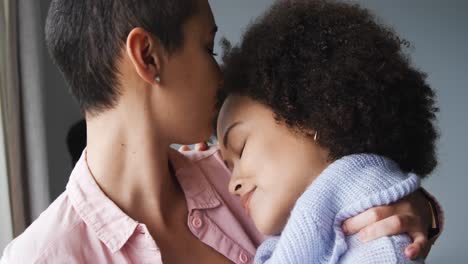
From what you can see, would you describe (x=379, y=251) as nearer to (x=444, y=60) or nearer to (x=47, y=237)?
(x=47, y=237)

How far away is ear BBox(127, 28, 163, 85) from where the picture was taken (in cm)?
89

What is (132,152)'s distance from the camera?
993 mm

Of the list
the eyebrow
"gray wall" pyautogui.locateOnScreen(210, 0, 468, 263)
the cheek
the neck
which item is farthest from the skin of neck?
"gray wall" pyautogui.locateOnScreen(210, 0, 468, 263)

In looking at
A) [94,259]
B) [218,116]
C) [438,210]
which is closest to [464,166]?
[438,210]

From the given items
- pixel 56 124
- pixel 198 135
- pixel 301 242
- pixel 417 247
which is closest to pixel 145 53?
pixel 198 135

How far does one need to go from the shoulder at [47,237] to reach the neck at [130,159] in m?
0.10

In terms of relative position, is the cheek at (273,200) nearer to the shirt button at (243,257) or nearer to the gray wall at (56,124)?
the shirt button at (243,257)

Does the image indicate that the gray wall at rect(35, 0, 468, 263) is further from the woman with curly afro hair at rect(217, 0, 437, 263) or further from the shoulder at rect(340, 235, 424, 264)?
the shoulder at rect(340, 235, 424, 264)

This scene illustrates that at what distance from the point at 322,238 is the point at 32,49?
1511 millimetres

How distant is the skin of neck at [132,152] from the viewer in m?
0.96

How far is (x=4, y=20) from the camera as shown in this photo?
182 centimetres

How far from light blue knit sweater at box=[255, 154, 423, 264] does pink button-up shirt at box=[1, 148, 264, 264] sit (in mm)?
256

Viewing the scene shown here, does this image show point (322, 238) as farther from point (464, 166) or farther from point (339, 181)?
point (464, 166)

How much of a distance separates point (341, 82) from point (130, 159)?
1.43 ft
